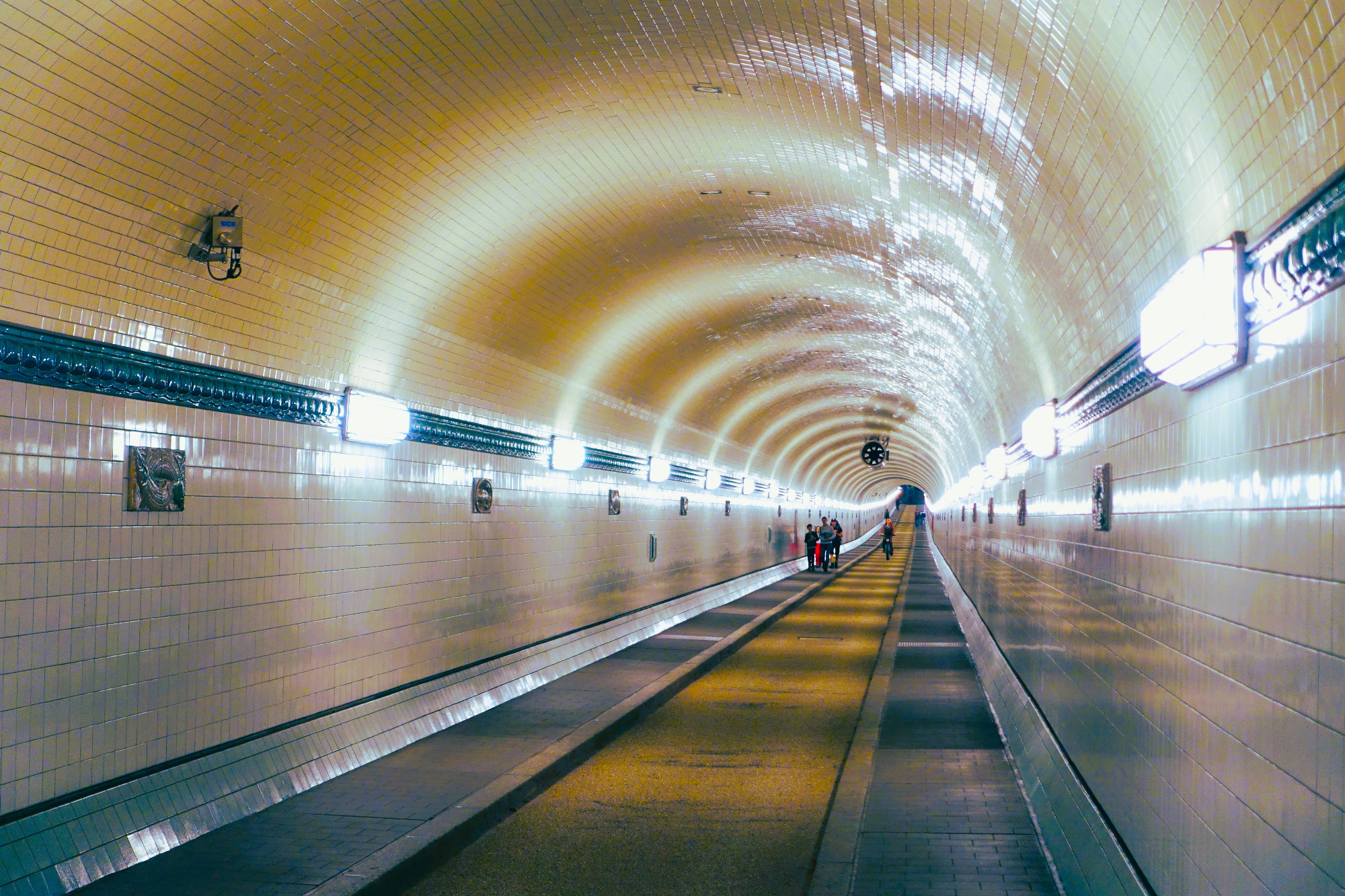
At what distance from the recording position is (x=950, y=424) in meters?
21.7

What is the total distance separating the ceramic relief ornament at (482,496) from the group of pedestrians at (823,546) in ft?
82.5

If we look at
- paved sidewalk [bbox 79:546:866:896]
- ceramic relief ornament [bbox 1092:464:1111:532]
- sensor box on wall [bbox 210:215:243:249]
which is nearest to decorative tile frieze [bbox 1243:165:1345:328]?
ceramic relief ornament [bbox 1092:464:1111:532]

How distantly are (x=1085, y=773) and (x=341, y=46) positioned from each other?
18.3 feet

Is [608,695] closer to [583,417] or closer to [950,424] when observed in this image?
[583,417]

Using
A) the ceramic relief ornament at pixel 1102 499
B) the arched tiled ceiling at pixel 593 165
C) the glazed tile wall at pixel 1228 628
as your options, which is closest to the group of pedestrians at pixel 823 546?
the arched tiled ceiling at pixel 593 165

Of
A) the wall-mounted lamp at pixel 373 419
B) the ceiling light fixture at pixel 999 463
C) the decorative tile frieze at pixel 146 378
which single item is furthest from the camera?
the ceiling light fixture at pixel 999 463

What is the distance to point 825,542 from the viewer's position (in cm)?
3544

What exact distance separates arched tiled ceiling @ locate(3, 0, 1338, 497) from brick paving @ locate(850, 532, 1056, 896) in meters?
2.86

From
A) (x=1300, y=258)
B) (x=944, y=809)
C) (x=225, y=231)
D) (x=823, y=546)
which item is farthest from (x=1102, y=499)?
(x=823, y=546)

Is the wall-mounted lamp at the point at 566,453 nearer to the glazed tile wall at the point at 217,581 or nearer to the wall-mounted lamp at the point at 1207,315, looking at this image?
the glazed tile wall at the point at 217,581

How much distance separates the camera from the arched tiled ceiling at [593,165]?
4.38 m

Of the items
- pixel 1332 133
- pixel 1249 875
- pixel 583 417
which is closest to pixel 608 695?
pixel 583 417

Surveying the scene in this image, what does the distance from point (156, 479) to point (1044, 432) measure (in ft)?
20.2

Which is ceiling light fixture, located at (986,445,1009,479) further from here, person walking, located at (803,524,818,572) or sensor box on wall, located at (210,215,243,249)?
person walking, located at (803,524,818,572)
